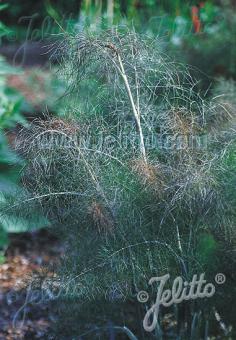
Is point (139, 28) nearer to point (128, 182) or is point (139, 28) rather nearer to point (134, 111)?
point (134, 111)

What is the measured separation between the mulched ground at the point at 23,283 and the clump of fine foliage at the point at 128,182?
1.43 ft

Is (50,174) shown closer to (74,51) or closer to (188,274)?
(74,51)

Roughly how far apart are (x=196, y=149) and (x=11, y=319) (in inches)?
60.4

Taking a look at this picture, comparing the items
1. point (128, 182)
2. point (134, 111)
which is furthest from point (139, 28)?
point (128, 182)

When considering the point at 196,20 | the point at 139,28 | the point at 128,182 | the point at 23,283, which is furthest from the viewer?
the point at 196,20

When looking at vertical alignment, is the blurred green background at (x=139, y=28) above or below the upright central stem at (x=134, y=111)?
below

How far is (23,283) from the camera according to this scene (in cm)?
380

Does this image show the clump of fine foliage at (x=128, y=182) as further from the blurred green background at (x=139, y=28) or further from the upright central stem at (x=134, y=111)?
the blurred green background at (x=139, y=28)

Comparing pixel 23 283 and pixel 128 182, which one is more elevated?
pixel 128 182

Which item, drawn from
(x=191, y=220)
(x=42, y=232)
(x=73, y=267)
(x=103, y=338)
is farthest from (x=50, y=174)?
(x=42, y=232)

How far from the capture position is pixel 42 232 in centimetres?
507

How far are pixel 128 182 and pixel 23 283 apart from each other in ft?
4.52

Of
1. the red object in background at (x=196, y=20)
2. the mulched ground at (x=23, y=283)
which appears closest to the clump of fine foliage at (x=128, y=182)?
the mulched ground at (x=23, y=283)

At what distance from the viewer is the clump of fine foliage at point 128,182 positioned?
2.62 meters
